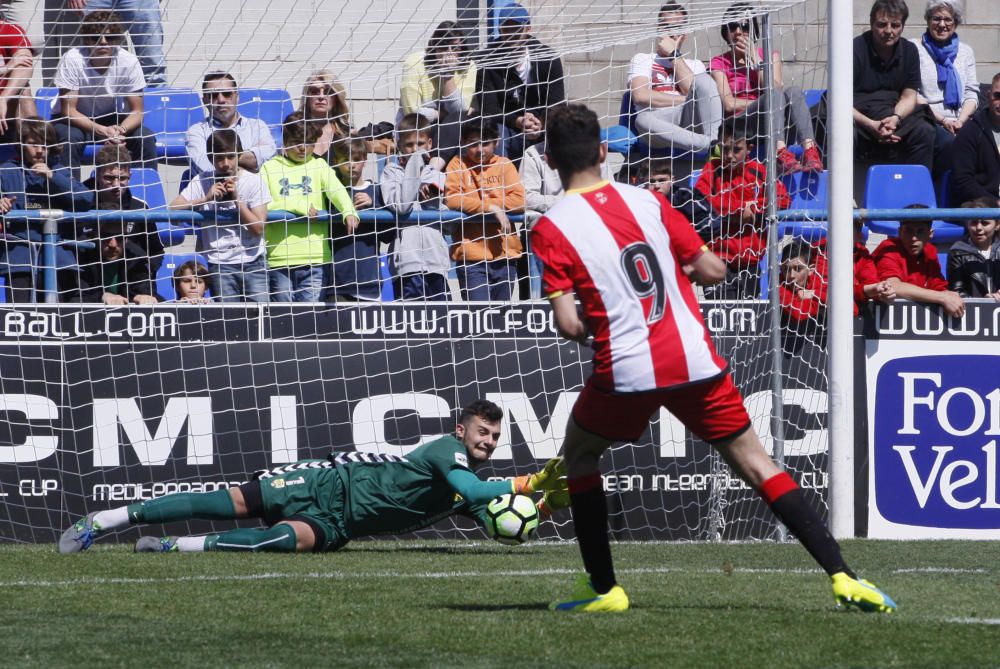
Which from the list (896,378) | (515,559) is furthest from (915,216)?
(515,559)

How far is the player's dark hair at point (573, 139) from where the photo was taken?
201 inches

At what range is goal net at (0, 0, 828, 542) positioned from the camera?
923cm

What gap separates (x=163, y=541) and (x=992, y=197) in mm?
6665

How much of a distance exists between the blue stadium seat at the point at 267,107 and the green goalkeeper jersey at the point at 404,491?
308cm

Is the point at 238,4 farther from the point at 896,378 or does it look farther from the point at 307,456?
the point at 896,378

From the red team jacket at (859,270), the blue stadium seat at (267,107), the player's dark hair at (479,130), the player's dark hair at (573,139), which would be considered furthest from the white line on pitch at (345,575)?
the blue stadium seat at (267,107)

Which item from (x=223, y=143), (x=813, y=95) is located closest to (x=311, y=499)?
(x=223, y=143)

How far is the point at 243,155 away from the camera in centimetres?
994

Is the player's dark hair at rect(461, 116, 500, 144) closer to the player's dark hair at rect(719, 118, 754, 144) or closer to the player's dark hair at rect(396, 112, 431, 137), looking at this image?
the player's dark hair at rect(396, 112, 431, 137)

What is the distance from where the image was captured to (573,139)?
5137mm

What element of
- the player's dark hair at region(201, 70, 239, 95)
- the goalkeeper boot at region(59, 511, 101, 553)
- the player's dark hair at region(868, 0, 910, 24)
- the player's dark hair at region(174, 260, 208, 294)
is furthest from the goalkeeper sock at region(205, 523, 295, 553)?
the player's dark hair at region(868, 0, 910, 24)

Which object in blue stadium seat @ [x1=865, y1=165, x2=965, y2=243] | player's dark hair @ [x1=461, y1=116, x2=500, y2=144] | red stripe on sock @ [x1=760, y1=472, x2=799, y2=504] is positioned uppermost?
player's dark hair @ [x1=461, y1=116, x2=500, y2=144]

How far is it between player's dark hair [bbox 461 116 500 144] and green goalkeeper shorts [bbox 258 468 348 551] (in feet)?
9.26

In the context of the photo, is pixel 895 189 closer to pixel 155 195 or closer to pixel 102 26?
pixel 155 195
